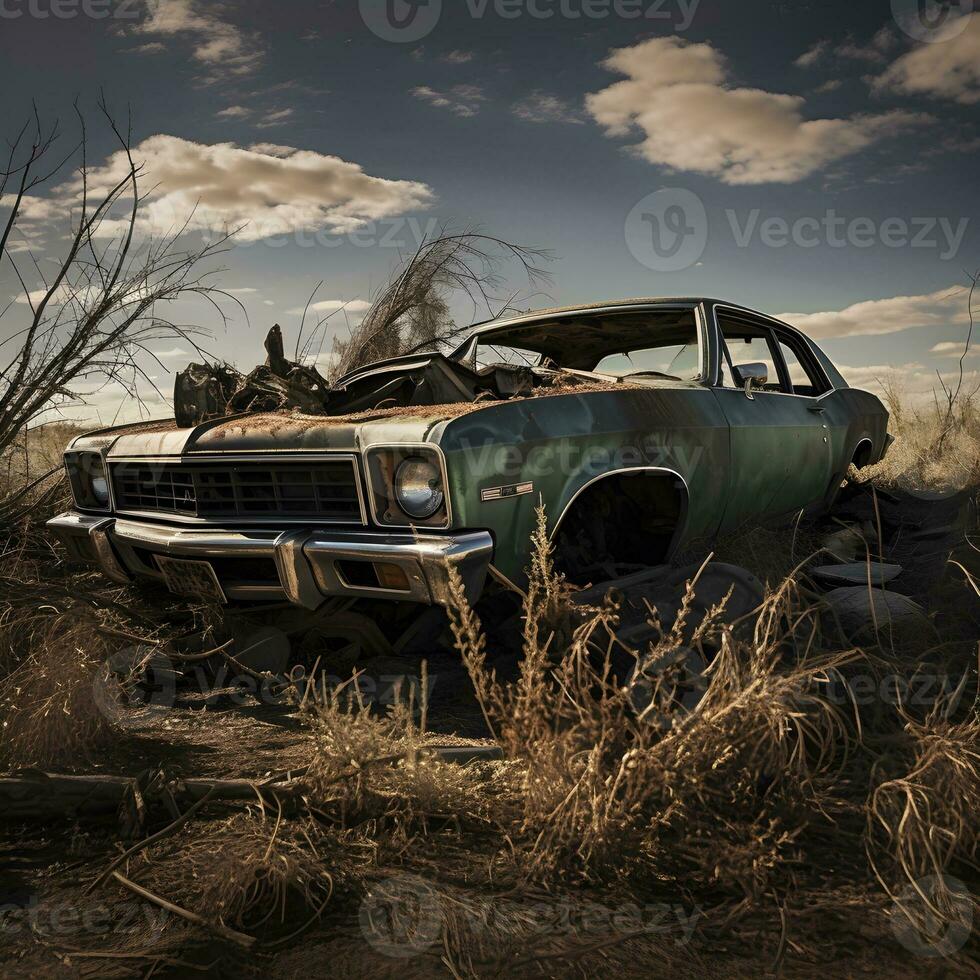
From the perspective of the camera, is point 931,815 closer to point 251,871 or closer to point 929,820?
point 929,820

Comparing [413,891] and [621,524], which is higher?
[621,524]

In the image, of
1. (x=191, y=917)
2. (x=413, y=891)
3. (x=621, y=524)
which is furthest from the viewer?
(x=621, y=524)

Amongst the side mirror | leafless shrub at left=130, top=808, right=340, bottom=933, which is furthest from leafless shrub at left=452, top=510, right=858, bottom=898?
the side mirror

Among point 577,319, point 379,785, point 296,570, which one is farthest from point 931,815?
point 577,319

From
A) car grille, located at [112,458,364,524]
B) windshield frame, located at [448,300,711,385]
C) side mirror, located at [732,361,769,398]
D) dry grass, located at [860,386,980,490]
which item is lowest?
dry grass, located at [860,386,980,490]

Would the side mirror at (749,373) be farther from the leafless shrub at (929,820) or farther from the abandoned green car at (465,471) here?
the leafless shrub at (929,820)

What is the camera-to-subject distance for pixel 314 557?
2.73m

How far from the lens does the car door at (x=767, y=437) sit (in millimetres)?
3818

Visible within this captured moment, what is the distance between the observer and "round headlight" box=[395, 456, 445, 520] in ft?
8.57

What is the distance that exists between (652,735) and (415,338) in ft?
16.9

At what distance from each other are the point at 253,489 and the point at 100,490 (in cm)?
126

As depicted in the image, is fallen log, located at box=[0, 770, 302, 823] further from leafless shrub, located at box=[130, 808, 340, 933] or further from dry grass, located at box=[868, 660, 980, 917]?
dry grass, located at box=[868, 660, 980, 917]

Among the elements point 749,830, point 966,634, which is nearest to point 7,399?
point 749,830

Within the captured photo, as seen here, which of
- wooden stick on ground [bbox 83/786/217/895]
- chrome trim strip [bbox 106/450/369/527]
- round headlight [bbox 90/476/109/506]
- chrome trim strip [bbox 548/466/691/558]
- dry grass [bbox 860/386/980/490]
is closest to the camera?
wooden stick on ground [bbox 83/786/217/895]
